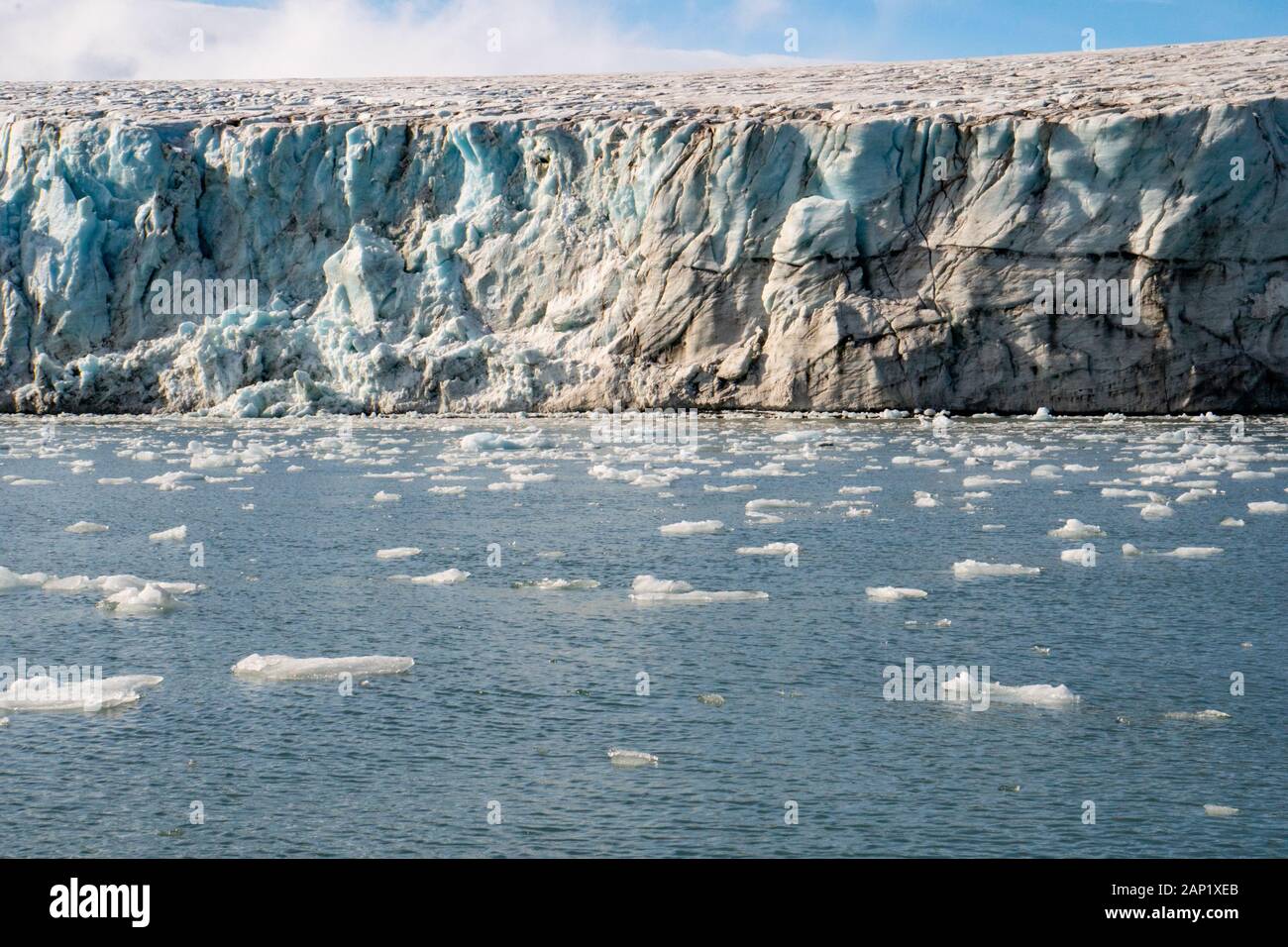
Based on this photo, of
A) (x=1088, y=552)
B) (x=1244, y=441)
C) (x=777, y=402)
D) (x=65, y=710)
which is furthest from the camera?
(x=777, y=402)

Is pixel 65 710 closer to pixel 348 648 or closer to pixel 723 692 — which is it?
pixel 348 648

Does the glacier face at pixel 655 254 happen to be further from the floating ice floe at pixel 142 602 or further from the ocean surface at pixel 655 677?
the floating ice floe at pixel 142 602

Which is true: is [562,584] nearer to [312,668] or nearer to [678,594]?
[678,594]

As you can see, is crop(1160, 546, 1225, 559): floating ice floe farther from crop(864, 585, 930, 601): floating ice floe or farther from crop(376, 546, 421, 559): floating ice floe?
crop(376, 546, 421, 559): floating ice floe

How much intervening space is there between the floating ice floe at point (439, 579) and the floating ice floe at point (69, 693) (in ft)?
9.99

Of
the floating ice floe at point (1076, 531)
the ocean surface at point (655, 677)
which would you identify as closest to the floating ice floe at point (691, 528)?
the ocean surface at point (655, 677)

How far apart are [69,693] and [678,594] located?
3.89 metres

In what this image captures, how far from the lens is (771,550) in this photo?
1106 centimetres

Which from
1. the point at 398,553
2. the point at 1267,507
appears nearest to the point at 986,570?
the point at 398,553

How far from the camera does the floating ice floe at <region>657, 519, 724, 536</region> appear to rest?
12.1 meters

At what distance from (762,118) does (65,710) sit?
22.5m

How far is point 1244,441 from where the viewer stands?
780 inches

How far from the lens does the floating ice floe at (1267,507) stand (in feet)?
43.0

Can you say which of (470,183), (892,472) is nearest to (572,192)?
(470,183)
